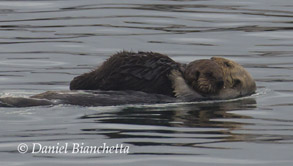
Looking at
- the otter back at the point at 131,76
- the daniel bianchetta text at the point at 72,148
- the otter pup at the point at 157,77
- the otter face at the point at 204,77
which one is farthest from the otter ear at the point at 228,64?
the daniel bianchetta text at the point at 72,148

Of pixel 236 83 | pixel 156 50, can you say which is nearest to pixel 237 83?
pixel 236 83

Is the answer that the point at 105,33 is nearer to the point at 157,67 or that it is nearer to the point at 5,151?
the point at 157,67

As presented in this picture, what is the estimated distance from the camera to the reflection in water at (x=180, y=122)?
7250 millimetres

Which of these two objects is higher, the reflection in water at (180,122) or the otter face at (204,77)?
the otter face at (204,77)

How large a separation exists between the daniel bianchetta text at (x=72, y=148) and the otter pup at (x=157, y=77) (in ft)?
6.66

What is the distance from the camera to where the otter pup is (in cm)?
895

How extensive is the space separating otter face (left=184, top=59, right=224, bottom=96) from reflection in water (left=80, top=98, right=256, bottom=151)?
20cm

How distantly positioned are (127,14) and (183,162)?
31.8 feet

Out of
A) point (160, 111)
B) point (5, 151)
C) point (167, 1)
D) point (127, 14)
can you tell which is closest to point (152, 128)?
point (160, 111)

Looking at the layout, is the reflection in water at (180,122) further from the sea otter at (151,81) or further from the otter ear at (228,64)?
the otter ear at (228,64)

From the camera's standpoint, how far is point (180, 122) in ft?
26.1

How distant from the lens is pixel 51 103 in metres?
8.34

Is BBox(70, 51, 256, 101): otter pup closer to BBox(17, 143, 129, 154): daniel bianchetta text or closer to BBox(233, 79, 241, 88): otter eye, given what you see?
BBox(233, 79, 241, 88): otter eye

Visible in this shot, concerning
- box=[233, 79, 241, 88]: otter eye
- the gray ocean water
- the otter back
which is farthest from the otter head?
the otter back
